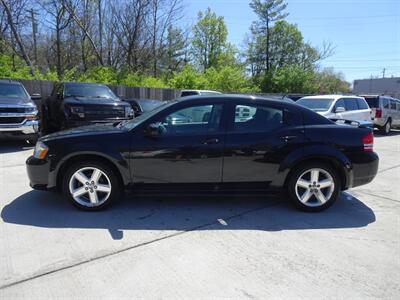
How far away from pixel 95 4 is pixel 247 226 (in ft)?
80.9

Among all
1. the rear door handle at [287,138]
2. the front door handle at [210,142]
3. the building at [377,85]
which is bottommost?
the front door handle at [210,142]

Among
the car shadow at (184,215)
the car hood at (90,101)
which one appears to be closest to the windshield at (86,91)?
the car hood at (90,101)

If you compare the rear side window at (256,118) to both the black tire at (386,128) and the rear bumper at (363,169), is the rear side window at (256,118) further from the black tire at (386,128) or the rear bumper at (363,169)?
the black tire at (386,128)

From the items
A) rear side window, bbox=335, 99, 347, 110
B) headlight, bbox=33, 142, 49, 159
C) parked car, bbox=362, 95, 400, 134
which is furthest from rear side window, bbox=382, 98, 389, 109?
headlight, bbox=33, 142, 49, 159

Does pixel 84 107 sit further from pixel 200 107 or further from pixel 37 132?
pixel 200 107

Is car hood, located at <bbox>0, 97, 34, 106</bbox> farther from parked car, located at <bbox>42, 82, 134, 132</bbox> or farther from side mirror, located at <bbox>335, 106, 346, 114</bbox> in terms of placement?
side mirror, located at <bbox>335, 106, 346, 114</bbox>

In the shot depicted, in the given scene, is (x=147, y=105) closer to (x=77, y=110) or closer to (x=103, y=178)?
(x=77, y=110)

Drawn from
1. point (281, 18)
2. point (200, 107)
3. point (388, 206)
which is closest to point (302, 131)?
point (200, 107)

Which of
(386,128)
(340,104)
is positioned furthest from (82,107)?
(386,128)

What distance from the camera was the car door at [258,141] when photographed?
14.7 ft

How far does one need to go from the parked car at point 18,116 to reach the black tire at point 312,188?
23.7 ft

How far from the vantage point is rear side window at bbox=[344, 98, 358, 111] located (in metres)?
11.8

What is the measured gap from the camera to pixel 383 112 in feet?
51.9

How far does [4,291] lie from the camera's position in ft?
8.91
